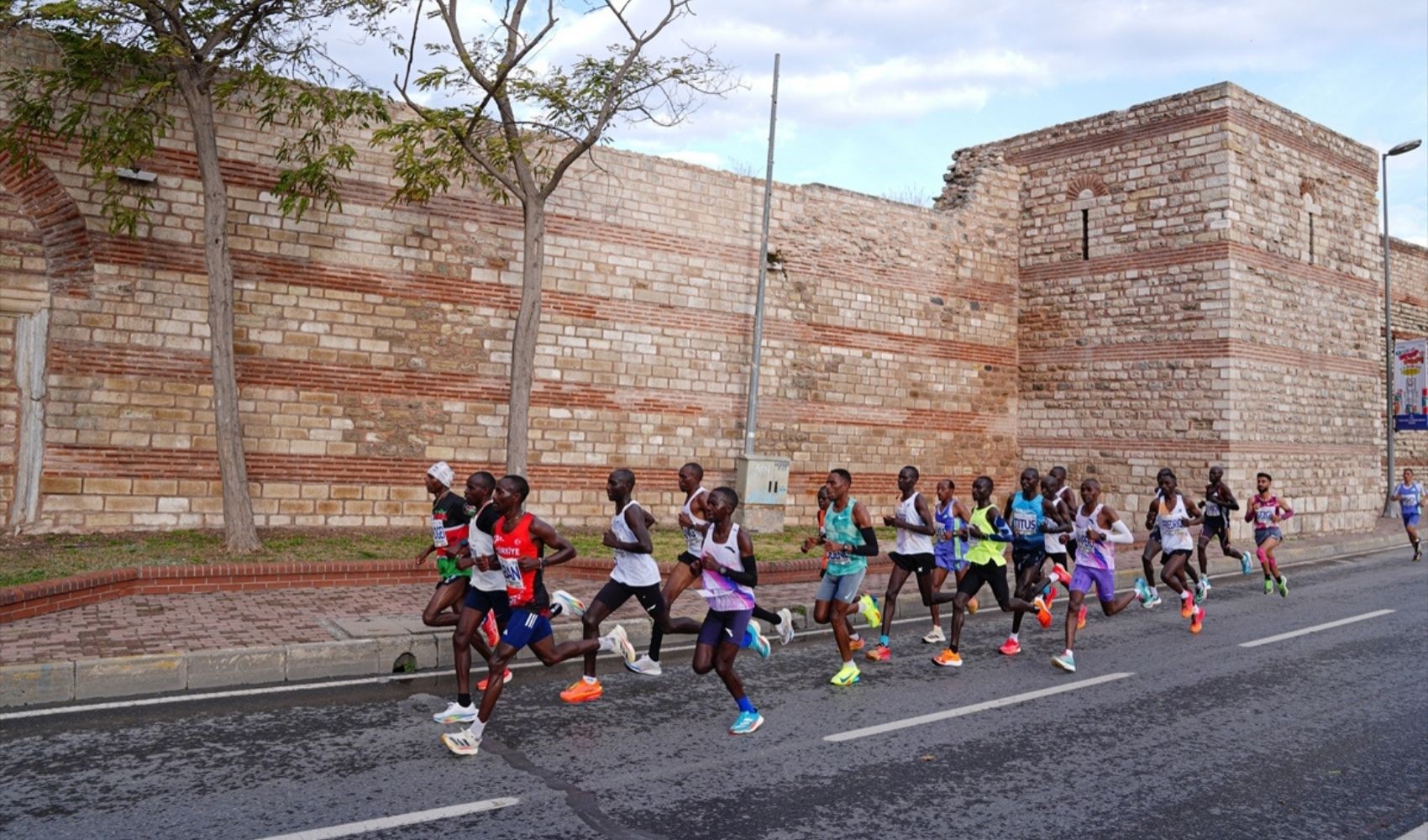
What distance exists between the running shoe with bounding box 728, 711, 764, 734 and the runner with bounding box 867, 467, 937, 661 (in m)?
2.67

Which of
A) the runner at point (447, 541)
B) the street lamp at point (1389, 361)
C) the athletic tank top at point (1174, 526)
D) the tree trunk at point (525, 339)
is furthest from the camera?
the street lamp at point (1389, 361)

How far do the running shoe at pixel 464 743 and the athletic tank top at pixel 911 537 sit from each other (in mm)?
4462

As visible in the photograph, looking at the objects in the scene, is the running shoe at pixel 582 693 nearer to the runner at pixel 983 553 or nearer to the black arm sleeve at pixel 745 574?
the black arm sleeve at pixel 745 574

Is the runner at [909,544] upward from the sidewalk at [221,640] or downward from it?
upward

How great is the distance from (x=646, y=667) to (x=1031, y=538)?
4.45m

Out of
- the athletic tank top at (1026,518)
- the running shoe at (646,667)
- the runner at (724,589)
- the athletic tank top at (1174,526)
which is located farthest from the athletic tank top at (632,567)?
the athletic tank top at (1174,526)

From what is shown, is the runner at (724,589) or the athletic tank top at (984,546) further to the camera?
the athletic tank top at (984,546)

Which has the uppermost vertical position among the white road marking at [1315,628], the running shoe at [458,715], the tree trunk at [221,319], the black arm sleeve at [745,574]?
the tree trunk at [221,319]

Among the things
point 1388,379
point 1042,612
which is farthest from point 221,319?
point 1388,379

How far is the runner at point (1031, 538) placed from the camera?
10062 millimetres

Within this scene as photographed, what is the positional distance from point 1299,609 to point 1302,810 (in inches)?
336

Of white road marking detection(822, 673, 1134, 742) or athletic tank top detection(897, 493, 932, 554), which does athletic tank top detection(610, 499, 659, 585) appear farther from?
athletic tank top detection(897, 493, 932, 554)

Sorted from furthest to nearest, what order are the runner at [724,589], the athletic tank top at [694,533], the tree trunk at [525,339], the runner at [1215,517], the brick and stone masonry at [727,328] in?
the tree trunk at [525,339] → the runner at [1215,517] → the brick and stone masonry at [727,328] → the athletic tank top at [694,533] → the runner at [724,589]

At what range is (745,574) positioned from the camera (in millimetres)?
6906
